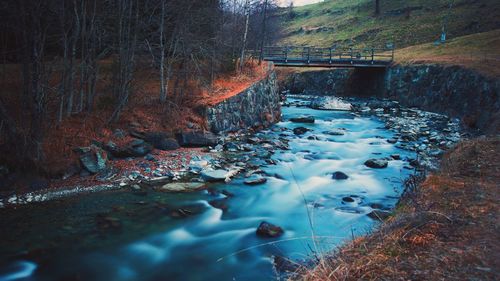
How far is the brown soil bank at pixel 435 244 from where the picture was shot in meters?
4.34

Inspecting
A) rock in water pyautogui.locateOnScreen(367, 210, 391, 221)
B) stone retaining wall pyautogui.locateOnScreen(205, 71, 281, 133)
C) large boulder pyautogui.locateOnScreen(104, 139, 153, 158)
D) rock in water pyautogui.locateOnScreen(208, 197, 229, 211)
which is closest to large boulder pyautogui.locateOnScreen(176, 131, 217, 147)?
stone retaining wall pyautogui.locateOnScreen(205, 71, 281, 133)

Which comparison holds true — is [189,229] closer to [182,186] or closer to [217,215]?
[217,215]

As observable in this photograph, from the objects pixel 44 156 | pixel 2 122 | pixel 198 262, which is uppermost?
pixel 2 122

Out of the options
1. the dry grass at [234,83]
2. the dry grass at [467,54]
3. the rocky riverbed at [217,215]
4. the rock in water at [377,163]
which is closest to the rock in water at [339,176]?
the rocky riverbed at [217,215]

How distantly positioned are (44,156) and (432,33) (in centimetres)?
4770

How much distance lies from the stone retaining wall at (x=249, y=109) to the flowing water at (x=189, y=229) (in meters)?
4.94

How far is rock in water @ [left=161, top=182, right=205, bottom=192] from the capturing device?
440 inches

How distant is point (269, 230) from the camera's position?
8.98m

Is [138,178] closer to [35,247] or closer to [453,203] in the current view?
[35,247]

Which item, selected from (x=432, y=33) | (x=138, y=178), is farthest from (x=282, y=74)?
(x=138, y=178)

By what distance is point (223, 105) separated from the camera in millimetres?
18000

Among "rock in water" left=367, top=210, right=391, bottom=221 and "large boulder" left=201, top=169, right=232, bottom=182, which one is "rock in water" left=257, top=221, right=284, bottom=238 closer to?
"rock in water" left=367, top=210, right=391, bottom=221

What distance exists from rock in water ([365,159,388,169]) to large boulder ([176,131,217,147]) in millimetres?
6230

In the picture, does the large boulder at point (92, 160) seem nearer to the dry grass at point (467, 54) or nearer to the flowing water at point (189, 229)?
the flowing water at point (189, 229)
